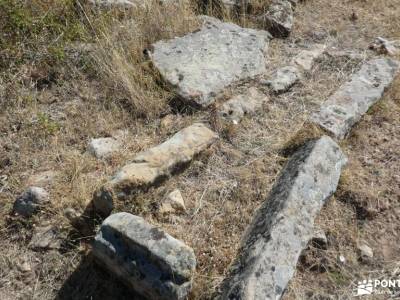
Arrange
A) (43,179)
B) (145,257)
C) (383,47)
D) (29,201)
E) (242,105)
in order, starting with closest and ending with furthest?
1. (145,257)
2. (29,201)
3. (43,179)
4. (242,105)
5. (383,47)

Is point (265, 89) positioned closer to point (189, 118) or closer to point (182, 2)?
A: point (189, 118)

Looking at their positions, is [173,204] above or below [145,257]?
below

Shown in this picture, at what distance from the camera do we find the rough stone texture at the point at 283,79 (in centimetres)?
443

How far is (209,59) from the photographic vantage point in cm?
455

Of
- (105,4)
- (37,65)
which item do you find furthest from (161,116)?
(105,4)

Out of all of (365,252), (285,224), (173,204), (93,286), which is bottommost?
(365,252)

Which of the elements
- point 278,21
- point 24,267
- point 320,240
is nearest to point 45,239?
point 24,267

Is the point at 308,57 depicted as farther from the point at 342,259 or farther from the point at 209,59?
the point at 342,259

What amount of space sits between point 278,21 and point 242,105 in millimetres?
1603

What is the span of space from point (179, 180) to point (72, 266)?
101 centimetres

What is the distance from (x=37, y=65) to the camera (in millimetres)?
4434

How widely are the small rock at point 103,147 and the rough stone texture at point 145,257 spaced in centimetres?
91

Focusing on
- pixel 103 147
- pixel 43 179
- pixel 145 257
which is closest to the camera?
pixel 145 257

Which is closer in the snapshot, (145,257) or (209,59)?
(145,257)
